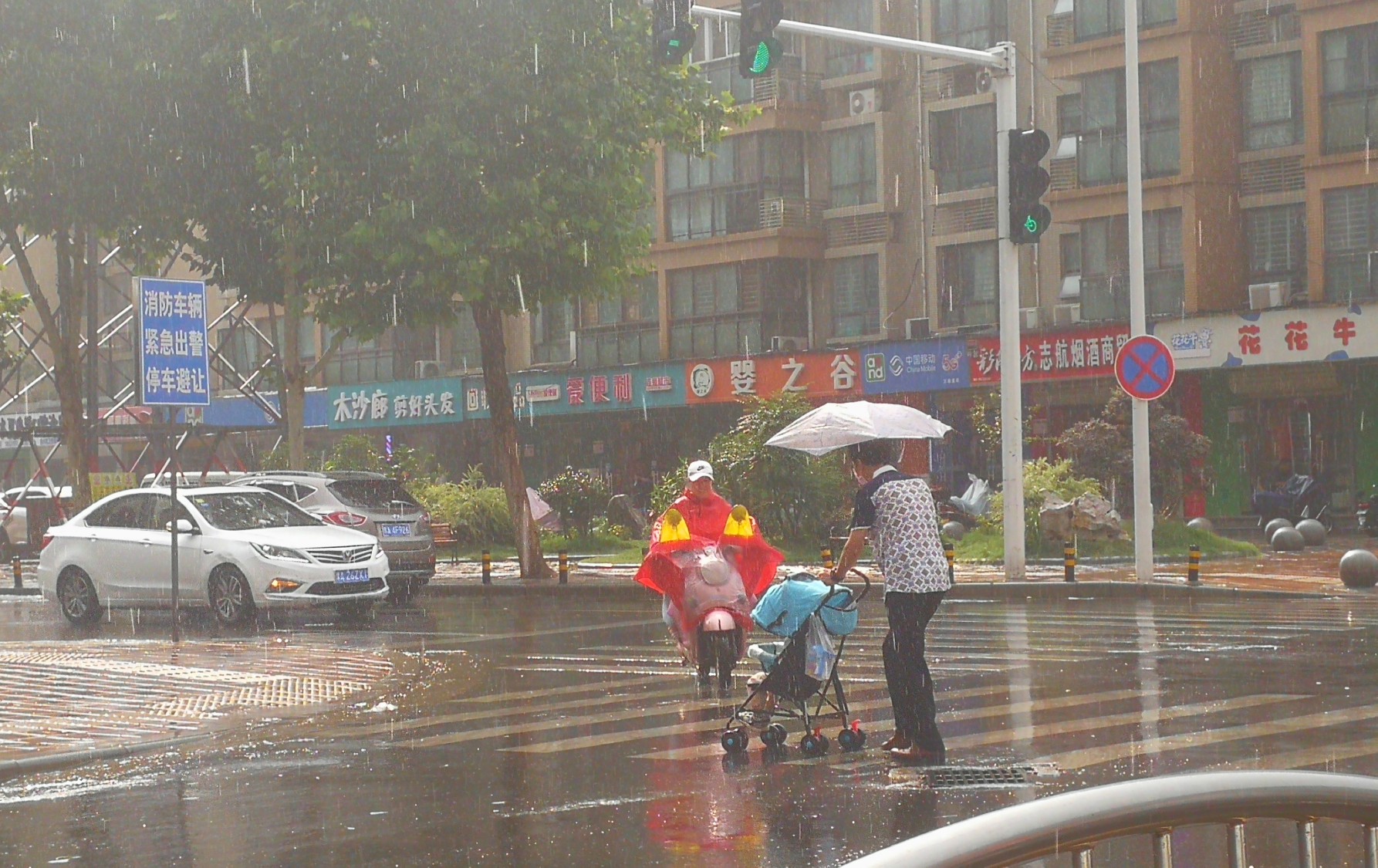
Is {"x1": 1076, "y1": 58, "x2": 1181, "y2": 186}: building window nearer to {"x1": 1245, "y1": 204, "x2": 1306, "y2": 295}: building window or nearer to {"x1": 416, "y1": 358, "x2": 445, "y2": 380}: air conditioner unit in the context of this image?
{"x1": 1245, "y1": 204, "x2": 1306, "y2": 295}: building window

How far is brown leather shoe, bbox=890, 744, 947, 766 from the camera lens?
909 centimetres

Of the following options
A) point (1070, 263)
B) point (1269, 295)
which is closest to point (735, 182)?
point (1070, 263)

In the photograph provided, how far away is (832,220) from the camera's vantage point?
145 ft

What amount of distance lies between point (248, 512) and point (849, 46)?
26206 millimetres

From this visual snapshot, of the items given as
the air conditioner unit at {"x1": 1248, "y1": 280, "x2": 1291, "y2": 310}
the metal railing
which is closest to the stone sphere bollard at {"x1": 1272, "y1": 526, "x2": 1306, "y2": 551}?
the air conditioner unit at {"x1": 1248, "y1": 280, "x2": 1291, "y2": 310}

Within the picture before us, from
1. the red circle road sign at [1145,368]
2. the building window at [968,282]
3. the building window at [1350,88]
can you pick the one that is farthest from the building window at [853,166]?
the red circle road sign at [1145,368]

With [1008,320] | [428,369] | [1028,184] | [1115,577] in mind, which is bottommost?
[1115,577]

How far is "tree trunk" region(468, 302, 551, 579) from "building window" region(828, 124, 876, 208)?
18.0 meters

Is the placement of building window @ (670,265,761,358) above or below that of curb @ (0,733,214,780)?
above

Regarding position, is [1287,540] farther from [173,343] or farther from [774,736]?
[774,736]

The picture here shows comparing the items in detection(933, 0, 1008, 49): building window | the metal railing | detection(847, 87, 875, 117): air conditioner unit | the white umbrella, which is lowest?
the metal railing

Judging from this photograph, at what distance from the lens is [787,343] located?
44219mm

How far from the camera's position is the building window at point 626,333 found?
47.2 meters

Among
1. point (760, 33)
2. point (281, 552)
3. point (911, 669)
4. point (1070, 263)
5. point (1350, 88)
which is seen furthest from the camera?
point (1070, 263)
